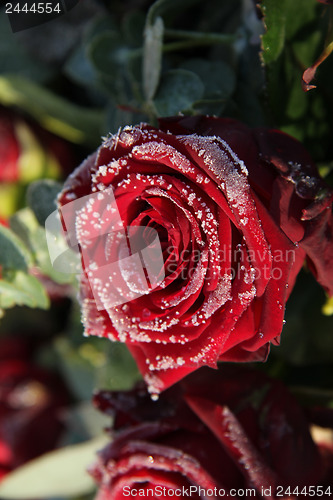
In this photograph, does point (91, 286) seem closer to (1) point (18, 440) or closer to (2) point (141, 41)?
(2) point (141, 41)

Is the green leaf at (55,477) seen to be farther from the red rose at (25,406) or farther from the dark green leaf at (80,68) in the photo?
the dark green leaf at (80,68)

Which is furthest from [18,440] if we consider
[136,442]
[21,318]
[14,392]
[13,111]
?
[13,111]

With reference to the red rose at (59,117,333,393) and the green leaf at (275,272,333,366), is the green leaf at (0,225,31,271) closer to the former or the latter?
the red rose at (59,117,333,393)

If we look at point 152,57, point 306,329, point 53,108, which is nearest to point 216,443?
point 306,329

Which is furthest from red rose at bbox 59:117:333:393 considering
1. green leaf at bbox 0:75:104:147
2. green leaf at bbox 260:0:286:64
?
green leaf at bbox 0:75:104:147

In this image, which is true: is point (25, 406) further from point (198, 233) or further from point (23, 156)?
point (198, 233)
